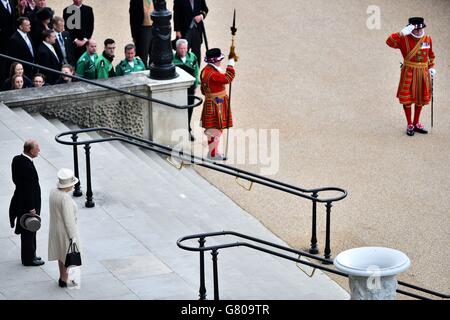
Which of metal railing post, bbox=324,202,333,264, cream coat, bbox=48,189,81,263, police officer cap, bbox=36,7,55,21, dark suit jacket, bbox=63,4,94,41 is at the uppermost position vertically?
police officer cap, bbox=36,7,55,21

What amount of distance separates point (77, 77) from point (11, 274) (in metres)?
4.44

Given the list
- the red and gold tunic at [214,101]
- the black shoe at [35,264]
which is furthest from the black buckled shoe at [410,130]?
the black shoe at [35,264]

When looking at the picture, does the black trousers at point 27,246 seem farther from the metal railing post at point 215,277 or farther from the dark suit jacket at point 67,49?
the dark suit jacket at point 67,49

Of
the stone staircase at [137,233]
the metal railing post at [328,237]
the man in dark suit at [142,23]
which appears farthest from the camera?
the man in dark suit at [142,23]

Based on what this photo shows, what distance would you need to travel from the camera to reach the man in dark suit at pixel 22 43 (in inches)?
725

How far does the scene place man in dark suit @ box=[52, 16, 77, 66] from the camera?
61.6 ft

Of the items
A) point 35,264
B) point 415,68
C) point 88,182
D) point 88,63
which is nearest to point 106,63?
point 88,63

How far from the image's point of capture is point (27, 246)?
13578mm

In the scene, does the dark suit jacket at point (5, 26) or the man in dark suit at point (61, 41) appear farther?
the dark suit jacket at point (5, 26)

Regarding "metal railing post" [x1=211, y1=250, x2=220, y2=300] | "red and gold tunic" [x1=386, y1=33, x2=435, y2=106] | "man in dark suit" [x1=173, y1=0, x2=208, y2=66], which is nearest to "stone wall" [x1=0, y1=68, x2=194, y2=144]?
"man in dark suit" [x1=173, y1=0, x2=208, y2=66]

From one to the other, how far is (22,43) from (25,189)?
551 cm

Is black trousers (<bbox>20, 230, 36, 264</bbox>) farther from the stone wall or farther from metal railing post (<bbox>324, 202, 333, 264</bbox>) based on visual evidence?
the stone wall

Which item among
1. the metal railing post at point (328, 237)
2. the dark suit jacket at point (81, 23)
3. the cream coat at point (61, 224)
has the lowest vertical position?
the metal railing post at point (328, 237)

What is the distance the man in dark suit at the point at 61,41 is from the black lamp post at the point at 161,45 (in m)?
1.38
